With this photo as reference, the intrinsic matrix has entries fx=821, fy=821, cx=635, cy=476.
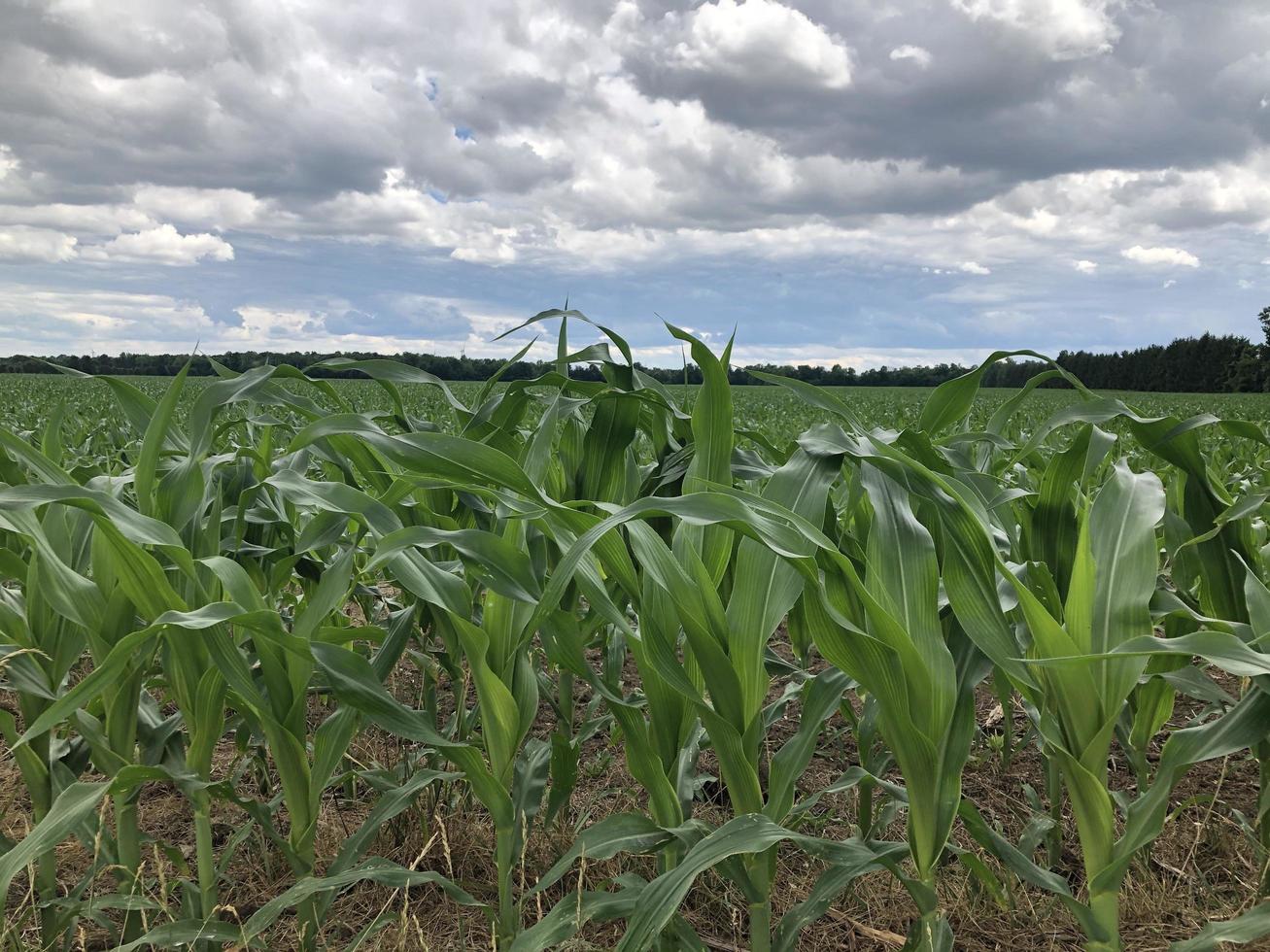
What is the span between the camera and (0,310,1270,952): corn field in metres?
1.34

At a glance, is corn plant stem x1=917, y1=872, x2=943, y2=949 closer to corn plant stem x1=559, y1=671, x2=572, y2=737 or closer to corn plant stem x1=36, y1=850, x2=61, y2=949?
corn plant stem x1=559, y1=671, x2=572, y2=737

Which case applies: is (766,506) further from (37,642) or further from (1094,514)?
(37,642)

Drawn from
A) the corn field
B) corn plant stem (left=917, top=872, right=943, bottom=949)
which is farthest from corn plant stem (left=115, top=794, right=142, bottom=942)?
corn plant stem (left=917, top=872, right=943, bottom=949)

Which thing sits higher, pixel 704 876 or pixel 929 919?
pixel 929 919

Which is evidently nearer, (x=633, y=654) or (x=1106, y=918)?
(x=1106, y=918)

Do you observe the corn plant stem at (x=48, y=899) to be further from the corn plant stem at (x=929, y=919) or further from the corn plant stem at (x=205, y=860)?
the corn plant stem at (x=929, y=919)

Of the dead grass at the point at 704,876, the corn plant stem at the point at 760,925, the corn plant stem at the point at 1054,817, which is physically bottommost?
the dead grass at the point at 704,876

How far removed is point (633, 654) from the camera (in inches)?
72.9

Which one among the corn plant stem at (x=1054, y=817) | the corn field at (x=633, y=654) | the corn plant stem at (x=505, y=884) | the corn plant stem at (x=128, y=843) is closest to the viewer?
the corn field at (x=633, y=654)

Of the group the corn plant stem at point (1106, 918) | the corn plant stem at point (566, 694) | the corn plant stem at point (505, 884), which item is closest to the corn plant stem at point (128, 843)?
the corn plant stem at point (505, 884)

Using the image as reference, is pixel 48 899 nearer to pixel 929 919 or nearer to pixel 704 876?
pixel 704 876

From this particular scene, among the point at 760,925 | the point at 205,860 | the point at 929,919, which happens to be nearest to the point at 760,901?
the point at 760,925

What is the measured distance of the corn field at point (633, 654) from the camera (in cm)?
134

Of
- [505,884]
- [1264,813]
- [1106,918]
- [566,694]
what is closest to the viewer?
[1106,918]
